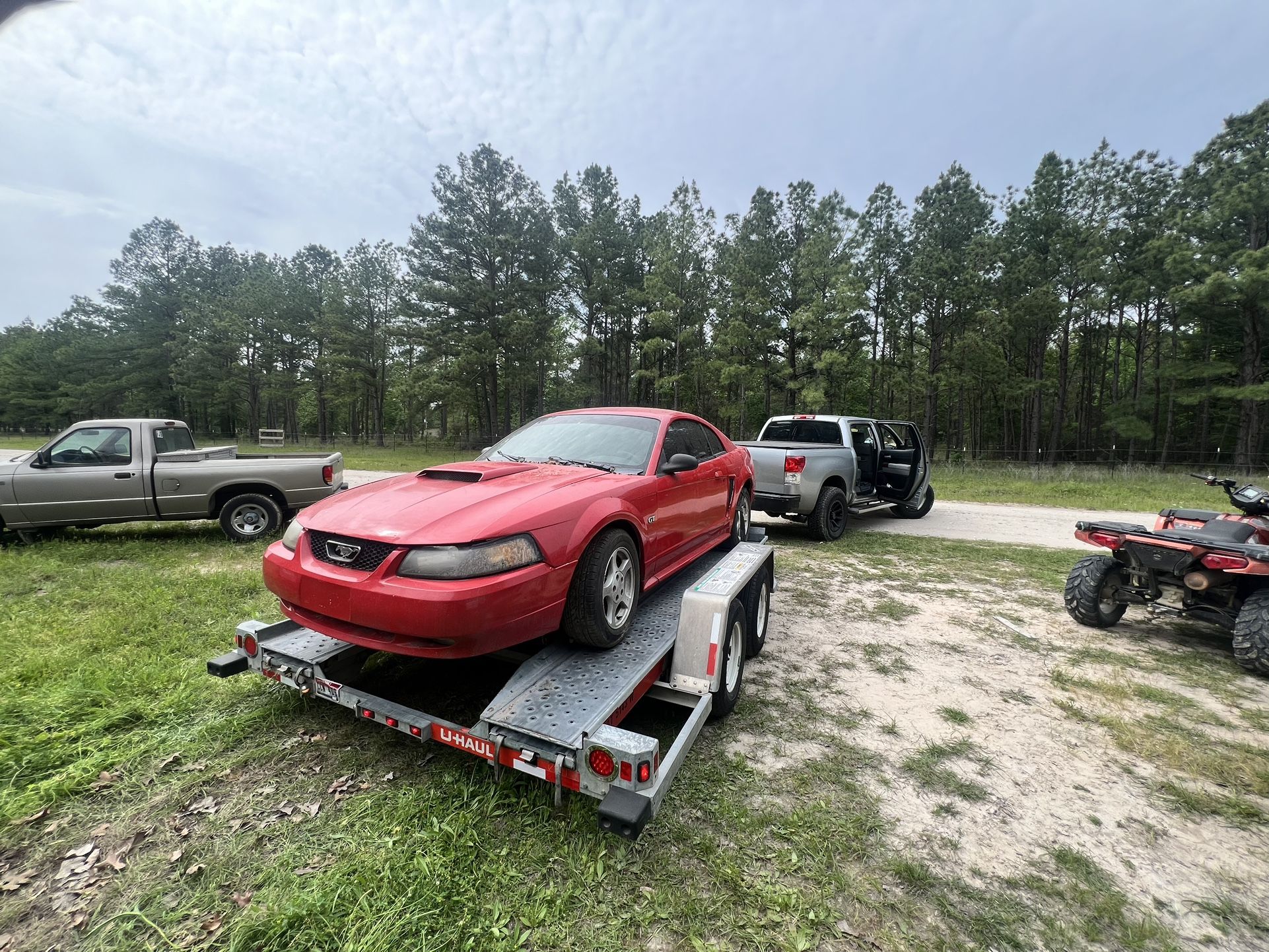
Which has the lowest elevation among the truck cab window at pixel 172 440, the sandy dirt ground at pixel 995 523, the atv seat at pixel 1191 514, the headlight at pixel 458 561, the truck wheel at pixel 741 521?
the sandy dirt ground at pixel 995 523

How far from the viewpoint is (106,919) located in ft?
5.57

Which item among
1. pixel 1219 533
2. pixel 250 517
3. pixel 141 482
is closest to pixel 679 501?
pixel 1219 533

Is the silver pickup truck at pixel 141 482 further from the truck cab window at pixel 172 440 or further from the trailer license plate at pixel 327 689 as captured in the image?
the trailer license plate at pixel 327 689

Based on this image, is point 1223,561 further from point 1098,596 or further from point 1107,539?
point 1098,596

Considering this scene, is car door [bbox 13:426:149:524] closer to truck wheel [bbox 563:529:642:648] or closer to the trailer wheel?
truck wheel [bbox 563:529:642:648]

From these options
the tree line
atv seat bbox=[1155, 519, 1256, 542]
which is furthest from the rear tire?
the tree line

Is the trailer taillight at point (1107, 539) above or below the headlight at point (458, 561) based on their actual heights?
below

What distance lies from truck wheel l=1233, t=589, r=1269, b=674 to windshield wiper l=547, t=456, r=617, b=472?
179 inches

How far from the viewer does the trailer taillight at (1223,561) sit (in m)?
3.63

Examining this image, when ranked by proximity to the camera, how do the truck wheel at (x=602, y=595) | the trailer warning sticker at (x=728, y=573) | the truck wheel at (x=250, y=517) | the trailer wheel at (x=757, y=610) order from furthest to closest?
the truck wheel at (x=250, y=517), the trailer wheel at (x=757, y=610), the trailer warning sticker at (x=728, y=573), the truck wheel at (x=602, y=595)

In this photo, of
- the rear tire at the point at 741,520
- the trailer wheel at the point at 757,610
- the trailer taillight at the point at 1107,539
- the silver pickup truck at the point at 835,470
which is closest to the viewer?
the trailer wheel at the point at 757,610

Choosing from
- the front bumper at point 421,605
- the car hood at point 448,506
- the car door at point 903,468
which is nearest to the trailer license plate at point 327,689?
the front bumper at point 421,605

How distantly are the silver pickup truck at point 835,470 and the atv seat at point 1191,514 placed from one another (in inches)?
144

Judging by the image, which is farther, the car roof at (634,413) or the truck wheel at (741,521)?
the truck wheel at (741,521)
